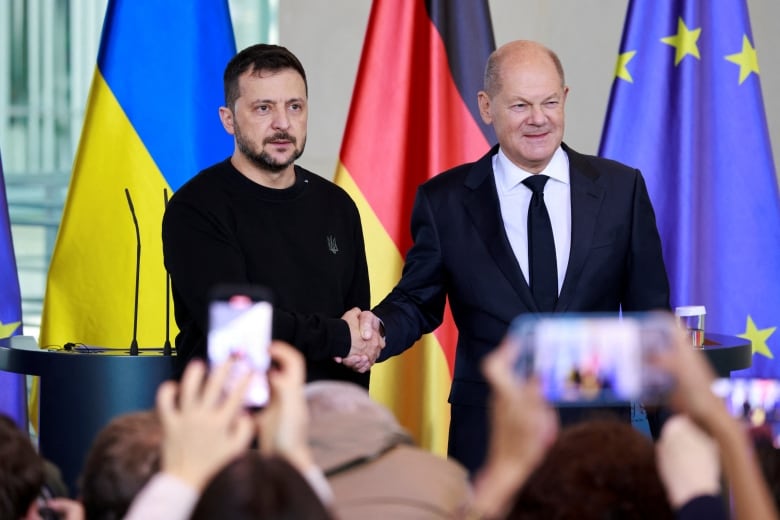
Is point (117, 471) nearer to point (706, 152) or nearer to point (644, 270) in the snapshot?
point (644, 270)

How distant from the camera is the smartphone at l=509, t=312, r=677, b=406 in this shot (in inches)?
58.9

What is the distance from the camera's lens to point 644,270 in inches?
129

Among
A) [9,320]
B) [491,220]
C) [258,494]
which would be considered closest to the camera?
[258,494]

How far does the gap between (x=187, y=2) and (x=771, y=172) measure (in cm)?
235

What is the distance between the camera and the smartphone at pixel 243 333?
6.09 ft

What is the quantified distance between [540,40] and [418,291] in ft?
7.79

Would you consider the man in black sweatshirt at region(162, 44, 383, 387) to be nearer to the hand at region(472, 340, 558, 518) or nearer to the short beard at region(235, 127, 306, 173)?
the short beard at region(235, 127, 306, 173)

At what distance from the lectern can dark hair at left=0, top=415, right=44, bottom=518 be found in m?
1.81

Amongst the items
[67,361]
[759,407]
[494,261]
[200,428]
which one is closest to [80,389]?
[67,361]

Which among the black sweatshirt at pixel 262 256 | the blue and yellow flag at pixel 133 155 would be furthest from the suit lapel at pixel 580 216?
the blue and yellow flag at pixel 133 155

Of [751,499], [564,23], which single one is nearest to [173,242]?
[751,499]

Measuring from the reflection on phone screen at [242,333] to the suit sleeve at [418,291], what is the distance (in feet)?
4.95

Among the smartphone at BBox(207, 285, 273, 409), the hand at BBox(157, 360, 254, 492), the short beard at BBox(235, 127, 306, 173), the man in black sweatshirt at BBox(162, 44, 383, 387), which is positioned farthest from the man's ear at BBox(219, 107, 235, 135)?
the hand at BBox(157, 360, 254, 492)

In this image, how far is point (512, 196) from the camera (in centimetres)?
338
